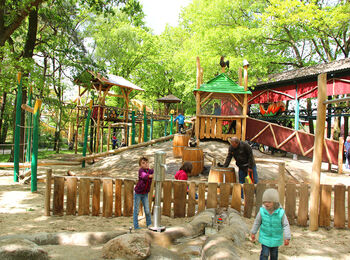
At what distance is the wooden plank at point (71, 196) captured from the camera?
17.9ft

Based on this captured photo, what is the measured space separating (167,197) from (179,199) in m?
0.26

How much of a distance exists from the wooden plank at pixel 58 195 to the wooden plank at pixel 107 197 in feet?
3.00

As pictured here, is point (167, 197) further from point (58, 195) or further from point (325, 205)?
point (325, 205)

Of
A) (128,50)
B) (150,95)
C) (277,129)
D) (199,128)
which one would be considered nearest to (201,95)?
(199,128)

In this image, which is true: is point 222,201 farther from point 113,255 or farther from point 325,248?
point 113,255

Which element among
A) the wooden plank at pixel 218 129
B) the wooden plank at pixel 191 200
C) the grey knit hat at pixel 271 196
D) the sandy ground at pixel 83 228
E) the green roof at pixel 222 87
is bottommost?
the sandy ground at pixel 83 228

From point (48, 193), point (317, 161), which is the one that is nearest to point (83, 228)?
point (48, 193)

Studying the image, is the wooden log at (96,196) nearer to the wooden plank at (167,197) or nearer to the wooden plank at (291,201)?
the wooden plank at (167,197)

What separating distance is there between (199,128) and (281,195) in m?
6.56

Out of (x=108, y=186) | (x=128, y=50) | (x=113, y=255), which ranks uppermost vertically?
(x=128, y=50)

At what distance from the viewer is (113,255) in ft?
10.5

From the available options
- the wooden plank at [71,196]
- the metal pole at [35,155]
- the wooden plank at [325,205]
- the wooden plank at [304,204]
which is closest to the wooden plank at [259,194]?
the wooden plank at [304,204]

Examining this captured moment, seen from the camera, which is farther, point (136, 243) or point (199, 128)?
point (199, 128)

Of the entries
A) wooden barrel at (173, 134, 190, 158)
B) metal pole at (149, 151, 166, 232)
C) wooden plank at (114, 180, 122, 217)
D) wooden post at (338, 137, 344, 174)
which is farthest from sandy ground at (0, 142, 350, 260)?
wooden post at (338, 137, 344, 174)
